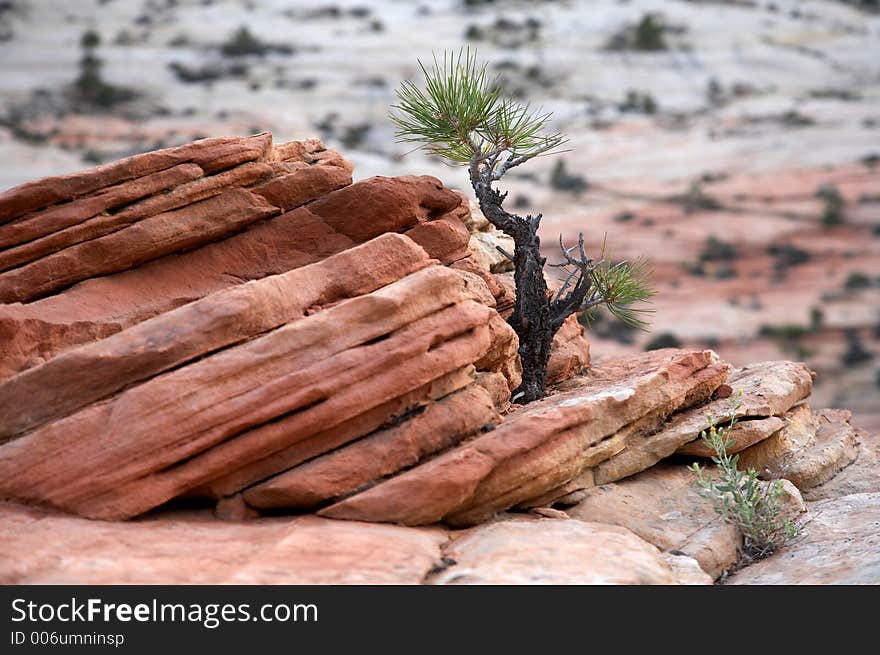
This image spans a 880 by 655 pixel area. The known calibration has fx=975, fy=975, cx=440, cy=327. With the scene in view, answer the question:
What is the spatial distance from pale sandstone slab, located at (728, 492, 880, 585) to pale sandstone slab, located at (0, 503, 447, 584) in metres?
2.93

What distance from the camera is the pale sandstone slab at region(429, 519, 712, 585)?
7.03 meters

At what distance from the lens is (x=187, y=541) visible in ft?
24.2

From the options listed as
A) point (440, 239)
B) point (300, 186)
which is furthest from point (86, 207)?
point (440, 239)

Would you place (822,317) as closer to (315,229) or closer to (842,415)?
(842,415)

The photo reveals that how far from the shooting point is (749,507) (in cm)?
880

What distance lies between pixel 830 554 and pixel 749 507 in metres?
0.77

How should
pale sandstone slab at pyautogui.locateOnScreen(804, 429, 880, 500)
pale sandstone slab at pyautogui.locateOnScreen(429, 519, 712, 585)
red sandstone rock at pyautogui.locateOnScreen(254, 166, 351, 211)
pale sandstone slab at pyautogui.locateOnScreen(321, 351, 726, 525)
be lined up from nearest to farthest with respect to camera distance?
1. pale sandstone slab at pyautogui.locateOnScreen(429, 519, 712, 585)
2. pale sandstone slab at pyautogui.locateOnScreen(321, 351, 726, 525)
3. red sandstone rock at pyautogui.locateOnScreen(254, 166, 351, 211)
4. pale sandstone slab at pyautogui.locateOnScreen(804, 429, 880, 500)

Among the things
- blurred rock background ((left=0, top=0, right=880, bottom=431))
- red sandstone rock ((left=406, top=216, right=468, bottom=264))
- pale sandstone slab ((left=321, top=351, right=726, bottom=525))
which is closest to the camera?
pale sandstone slab ((left=321, top=351, right=726, bottom=525))

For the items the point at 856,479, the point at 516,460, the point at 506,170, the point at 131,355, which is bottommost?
the point at 856,479

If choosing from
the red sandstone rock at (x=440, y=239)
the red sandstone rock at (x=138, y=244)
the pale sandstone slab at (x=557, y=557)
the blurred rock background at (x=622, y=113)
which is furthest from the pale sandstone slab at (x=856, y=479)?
the blurred rock background at (x=622, y=113)

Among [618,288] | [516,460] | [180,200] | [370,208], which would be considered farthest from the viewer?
[618,288]

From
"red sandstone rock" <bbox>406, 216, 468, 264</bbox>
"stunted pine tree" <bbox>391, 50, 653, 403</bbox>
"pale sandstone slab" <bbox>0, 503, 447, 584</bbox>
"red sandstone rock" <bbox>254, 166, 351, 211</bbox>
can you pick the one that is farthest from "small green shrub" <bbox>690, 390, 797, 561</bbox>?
"red sandstone rock" <bbox>254, 166, 351, 211</bbox>

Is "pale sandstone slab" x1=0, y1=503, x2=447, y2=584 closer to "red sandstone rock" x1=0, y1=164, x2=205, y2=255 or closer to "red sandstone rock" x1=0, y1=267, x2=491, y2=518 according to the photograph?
"red sandstone rock" x1=0, y1=267, x2=491, y2=518

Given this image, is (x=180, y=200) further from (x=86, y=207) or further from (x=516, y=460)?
(x=516, y=460)
